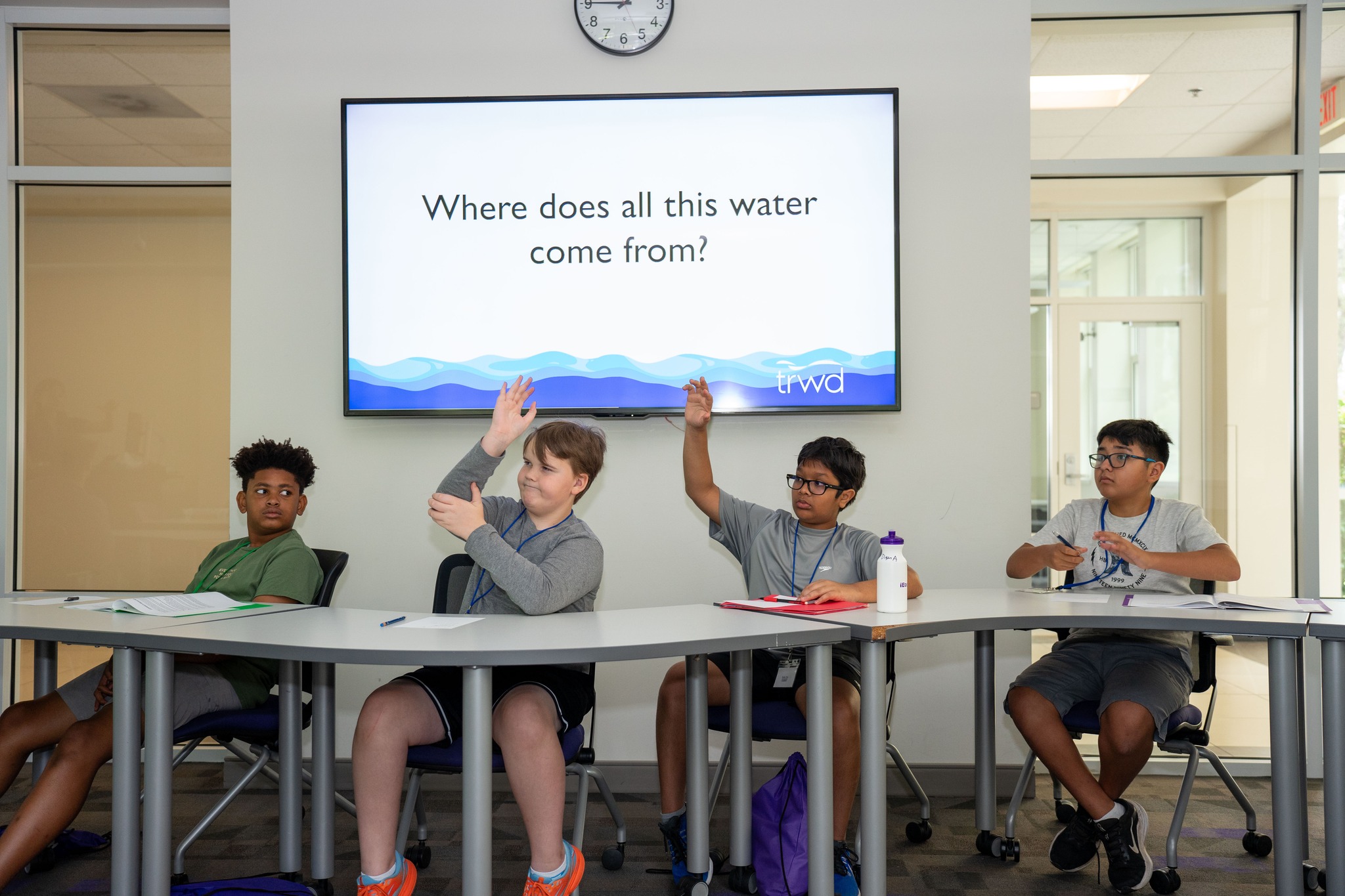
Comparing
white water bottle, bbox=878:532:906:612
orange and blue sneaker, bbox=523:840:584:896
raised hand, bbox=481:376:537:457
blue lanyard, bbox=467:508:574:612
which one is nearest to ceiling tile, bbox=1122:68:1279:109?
white water bottle, bbox=878:532:906:612

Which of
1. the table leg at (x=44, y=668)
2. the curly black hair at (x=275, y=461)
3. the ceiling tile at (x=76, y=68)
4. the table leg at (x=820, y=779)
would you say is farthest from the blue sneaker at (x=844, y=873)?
the ceiling tile at (x=76, y=68)

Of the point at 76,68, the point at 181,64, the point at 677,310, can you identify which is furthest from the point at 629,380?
the point at 76,68

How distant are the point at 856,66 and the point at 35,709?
3.22 m

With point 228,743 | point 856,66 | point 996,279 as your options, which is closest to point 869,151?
point 856,66

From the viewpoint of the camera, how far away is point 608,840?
9.29 ft

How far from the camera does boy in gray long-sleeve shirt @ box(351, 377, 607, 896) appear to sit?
192 centimetres

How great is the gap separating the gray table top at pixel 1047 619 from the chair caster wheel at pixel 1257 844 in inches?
35.0

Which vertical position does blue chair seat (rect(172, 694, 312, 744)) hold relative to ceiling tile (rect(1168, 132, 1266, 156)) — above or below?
below

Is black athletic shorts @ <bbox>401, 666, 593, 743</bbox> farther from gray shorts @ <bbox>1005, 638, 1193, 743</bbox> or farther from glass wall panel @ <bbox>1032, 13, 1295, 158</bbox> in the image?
glass wall panel @ <bbox>1032, 13, 1295, 158</bbox>

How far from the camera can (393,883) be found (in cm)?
191

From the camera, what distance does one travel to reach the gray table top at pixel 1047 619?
207cm

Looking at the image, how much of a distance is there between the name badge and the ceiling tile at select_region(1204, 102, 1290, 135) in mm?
2655

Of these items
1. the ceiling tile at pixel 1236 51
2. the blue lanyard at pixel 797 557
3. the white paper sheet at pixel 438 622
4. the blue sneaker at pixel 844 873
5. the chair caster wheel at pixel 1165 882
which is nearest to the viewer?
the white paper sheet at pixel 438 622

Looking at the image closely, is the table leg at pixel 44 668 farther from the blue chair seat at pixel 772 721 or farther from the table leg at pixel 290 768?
the blue chair seat at pixel 772 721
